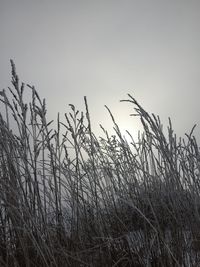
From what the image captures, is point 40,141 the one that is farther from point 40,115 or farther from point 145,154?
point 145,154

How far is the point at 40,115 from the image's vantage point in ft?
4.89

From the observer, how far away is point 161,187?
1844mm

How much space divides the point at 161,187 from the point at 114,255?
0.47 metres

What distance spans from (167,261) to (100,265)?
0.31 m

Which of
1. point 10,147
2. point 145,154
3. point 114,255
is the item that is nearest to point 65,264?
point 114,255

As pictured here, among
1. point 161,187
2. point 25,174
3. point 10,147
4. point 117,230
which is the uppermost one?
point 10,147

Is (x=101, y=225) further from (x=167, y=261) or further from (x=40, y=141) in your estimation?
(x=40, y=141)

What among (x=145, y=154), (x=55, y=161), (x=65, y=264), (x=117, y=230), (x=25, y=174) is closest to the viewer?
(x=65, y=264)

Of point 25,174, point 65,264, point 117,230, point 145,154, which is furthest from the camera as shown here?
point 145,154

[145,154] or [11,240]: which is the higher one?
[145,154]

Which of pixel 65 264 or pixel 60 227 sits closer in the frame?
pixel 65 264

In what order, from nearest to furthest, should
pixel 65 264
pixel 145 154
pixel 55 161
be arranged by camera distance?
pixel 65 264 < pixel 55 161 < pixel 145 154

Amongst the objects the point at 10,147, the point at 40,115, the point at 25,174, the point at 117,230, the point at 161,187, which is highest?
the point at 40,115

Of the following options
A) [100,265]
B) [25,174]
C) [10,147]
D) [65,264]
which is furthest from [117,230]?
[10,147]
